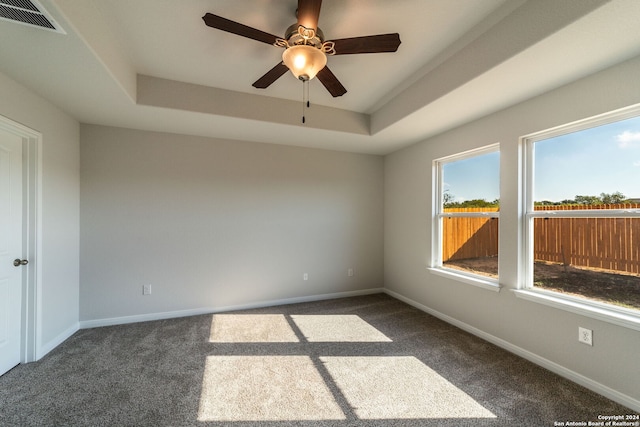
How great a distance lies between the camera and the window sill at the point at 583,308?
1850 mm

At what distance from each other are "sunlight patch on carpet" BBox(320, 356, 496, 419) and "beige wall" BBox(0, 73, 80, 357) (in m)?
2.69

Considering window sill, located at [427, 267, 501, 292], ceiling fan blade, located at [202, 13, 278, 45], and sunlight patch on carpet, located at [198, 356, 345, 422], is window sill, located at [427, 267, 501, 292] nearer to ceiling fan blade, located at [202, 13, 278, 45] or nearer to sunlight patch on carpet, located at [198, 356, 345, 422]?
sunlight patch on carpet, located at [198, 356, 345, 422]

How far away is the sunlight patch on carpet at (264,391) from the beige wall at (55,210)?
1.68 m

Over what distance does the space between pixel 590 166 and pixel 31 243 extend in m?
4.82

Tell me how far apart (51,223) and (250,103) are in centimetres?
230

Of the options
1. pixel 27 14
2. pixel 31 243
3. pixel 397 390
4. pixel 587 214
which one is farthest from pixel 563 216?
pixel 31 243

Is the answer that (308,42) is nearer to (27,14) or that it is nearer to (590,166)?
(27,14)

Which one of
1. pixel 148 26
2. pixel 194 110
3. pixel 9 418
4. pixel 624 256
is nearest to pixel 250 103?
pixel 194 110

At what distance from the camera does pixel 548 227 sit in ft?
7.98

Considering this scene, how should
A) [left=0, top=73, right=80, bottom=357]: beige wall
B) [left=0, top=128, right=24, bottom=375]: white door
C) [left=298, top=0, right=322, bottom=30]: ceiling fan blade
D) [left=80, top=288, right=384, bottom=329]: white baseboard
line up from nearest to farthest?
[left=298, top=0, right=322, bottom=30]: ceiling fan blade
[left=0, top=128, right=24, bottom=375]: white door
[left=0, top=73, right=80, bottom=357]: beige wall
[left=80, top=288, right=384, bottom=329]: white baseboard

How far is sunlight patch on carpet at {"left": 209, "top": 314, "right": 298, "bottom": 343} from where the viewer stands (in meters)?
2.85

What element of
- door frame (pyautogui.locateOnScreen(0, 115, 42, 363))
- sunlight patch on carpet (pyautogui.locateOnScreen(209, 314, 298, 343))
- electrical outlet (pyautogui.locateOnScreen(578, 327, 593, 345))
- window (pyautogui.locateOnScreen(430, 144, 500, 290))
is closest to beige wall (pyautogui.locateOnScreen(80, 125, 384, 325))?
sunlight patch on carpet (pyautogui.locateOnScreen(209, 314, 298, 343))

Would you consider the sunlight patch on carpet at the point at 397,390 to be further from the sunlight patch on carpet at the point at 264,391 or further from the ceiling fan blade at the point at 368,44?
the ceiling fan blade at the point at 368,44

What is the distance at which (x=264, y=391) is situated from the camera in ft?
6.57
